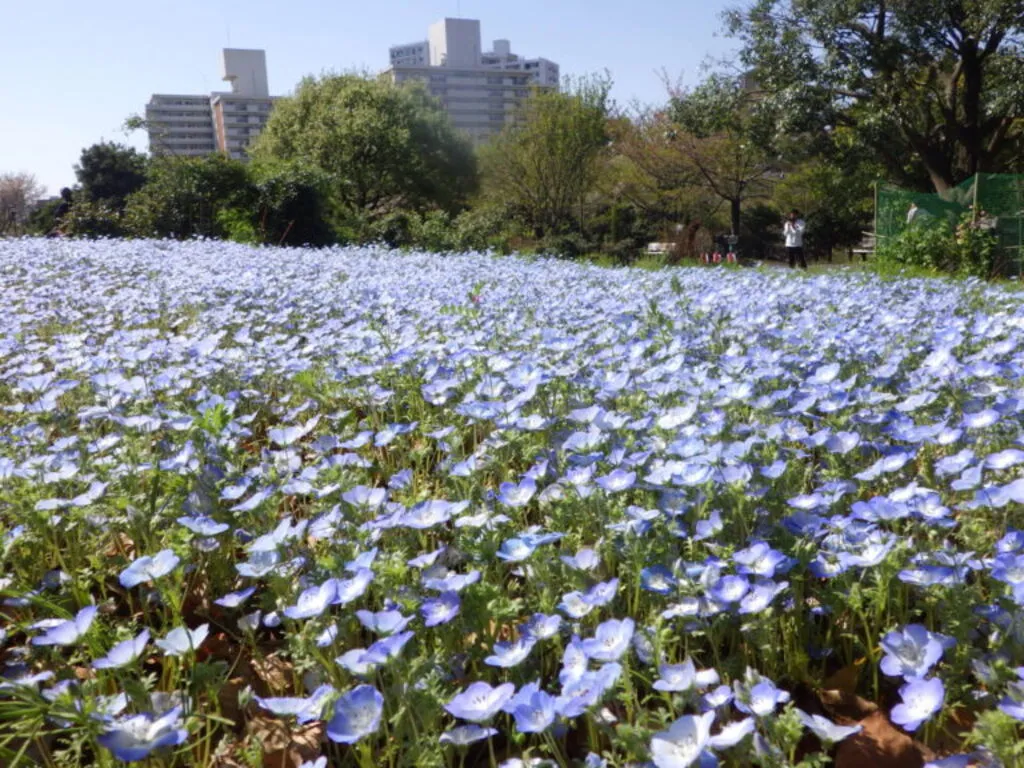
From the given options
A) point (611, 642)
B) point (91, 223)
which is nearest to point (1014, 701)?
point (611, 642)

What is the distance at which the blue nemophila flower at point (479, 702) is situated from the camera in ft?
3.90

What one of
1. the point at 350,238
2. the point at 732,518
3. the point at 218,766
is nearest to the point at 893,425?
the point at 732,518

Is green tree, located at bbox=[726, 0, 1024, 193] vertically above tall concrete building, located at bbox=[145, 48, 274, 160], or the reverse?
tall concrete building, located at bbox=[145, 48, 274, 160]

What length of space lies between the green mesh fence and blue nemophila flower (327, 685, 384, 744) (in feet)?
41.6

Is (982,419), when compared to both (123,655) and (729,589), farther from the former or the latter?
→ (123,655)

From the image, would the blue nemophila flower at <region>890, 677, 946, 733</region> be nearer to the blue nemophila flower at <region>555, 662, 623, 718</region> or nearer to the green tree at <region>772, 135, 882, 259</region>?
the blue nemophila flower at <region>555, 662, 623, 718</region>

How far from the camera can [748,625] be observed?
4.68ft

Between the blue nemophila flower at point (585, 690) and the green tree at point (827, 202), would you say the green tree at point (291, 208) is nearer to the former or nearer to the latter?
the green tree at point (827, 202)

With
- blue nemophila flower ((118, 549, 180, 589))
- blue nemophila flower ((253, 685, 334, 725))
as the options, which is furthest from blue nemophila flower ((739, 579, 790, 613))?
blue nemophila flower ((118, 549, 180, 589))

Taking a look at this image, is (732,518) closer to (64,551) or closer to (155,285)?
(64,551)

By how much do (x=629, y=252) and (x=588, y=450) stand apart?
18.7 metres

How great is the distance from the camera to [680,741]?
1115mm

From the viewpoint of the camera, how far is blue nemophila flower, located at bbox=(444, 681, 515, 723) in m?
1.19

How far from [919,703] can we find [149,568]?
130 centimetres
